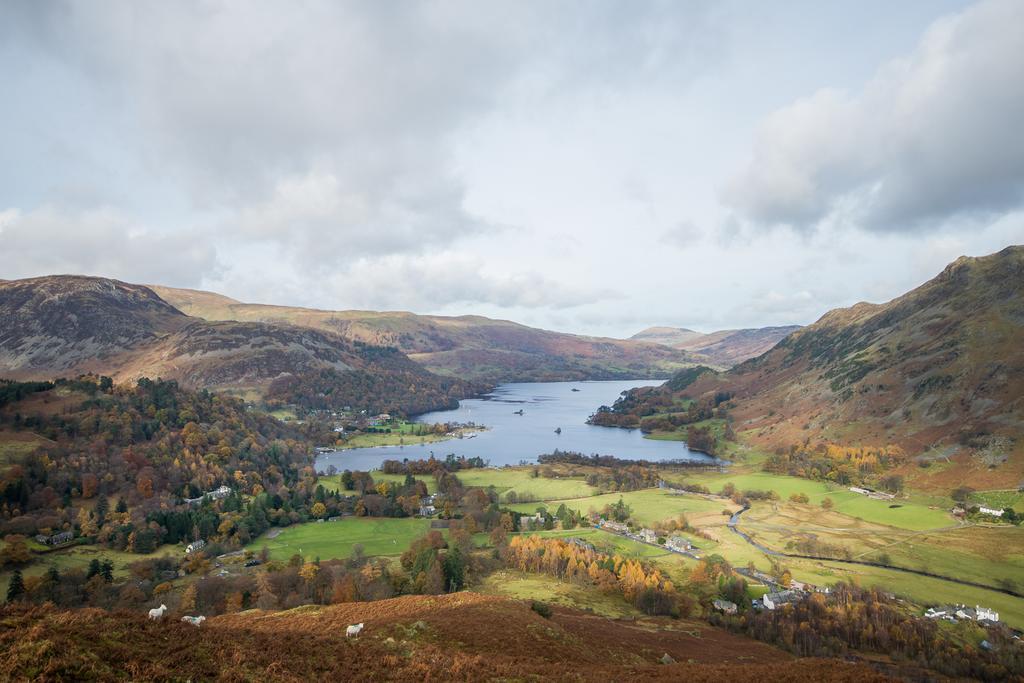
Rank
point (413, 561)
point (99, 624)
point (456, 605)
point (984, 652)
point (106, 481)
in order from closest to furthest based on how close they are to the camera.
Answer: point (99, 624)
point (456, 605)
point (984, 652)
point (413, 561)
point (106, 481)

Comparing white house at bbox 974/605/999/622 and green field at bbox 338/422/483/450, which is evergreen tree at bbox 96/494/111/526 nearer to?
green field at bbox 338/422/483/450

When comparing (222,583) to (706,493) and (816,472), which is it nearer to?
(706,493)

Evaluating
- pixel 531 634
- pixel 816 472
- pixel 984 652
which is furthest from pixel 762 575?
pixel 816 472

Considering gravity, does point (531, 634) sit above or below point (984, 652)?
above

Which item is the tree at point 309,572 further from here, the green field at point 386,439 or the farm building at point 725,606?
the green field at point 386,439

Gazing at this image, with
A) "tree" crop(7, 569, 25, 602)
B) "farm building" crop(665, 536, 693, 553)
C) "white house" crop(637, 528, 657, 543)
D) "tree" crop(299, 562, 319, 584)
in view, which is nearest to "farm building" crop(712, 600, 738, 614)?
"farm building" crop(665, 536, 693, 553)

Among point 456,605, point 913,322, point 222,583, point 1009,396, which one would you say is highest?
point 913,322

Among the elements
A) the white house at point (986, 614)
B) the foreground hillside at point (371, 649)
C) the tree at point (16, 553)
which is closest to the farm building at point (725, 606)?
the foreground hillside at point (371, 649)
